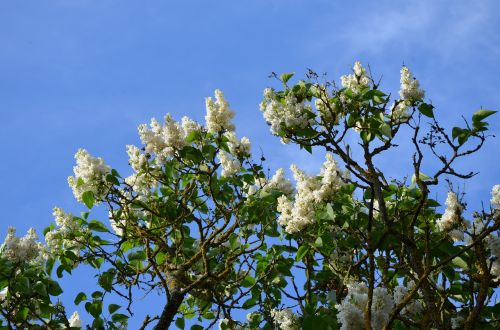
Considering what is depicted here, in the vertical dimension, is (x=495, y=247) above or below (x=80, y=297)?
below

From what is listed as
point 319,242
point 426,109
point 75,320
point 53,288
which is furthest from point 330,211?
point 75,320

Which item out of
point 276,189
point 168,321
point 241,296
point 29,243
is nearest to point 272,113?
point 276,189

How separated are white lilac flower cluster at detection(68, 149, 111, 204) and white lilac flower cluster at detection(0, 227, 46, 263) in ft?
1.66

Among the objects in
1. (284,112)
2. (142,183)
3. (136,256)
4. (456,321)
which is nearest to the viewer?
(456,321)

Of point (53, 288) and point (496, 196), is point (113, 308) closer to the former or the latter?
point (53, 288)

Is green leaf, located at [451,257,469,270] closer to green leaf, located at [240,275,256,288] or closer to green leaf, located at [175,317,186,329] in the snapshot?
green leaf, located at [240,275,256,288]

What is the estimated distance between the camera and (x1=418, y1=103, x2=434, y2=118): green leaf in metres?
4.72

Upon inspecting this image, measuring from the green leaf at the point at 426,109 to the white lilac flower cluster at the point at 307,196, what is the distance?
0.75 m

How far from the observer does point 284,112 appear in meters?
4.92

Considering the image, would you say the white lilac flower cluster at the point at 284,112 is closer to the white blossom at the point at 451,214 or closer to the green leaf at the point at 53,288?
the white blossom at the point at 451,214

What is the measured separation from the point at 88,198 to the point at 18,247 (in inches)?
23.7

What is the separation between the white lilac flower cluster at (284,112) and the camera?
485 cm

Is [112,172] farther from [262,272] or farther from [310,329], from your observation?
[310,329]

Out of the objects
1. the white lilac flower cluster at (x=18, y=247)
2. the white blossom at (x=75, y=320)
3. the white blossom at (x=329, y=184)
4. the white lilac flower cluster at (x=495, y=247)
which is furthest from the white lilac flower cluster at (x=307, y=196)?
the white blossom at (x=75, y=320)
